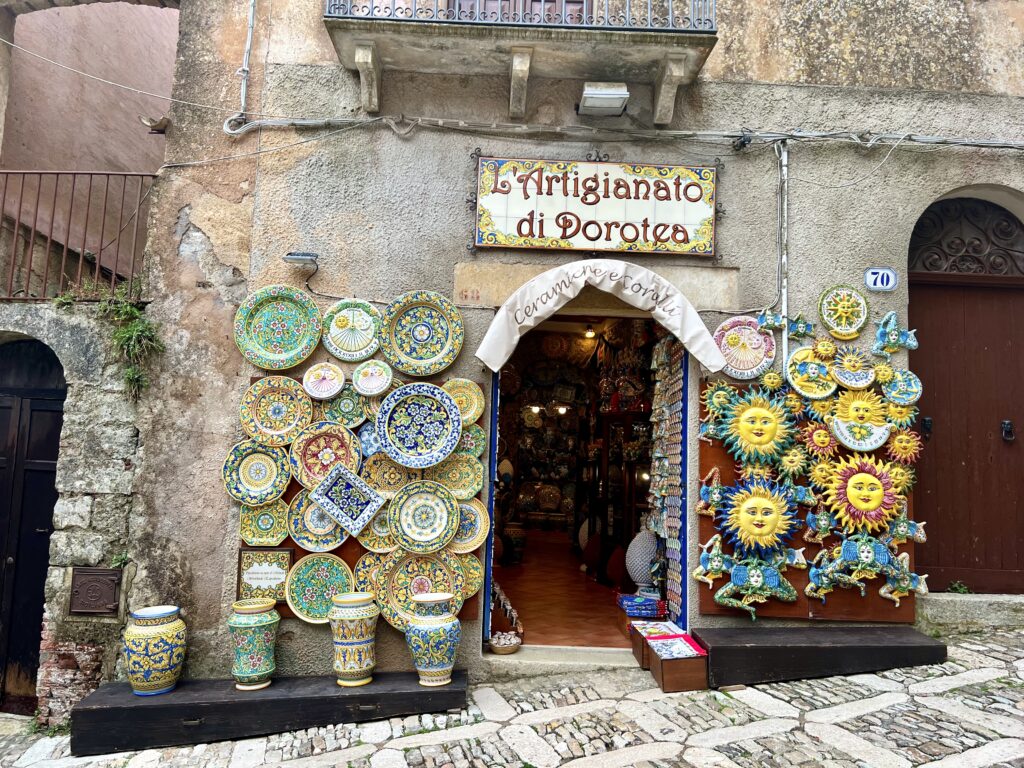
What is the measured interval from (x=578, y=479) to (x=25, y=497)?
674 cm

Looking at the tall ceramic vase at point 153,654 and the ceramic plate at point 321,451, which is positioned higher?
the ceramic plate at point 321,451

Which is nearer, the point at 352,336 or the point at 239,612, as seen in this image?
the point at 239,612

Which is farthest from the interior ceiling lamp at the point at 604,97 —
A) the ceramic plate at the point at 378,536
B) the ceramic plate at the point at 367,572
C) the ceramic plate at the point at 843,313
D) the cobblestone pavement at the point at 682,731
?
the cobblestone pavement at the point at 682,731

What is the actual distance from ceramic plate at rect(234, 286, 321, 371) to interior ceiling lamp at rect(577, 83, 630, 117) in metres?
2.52

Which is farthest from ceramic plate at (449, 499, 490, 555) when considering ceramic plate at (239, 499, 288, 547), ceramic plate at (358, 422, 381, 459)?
ceramic plate at (239, 499, 288, 547)

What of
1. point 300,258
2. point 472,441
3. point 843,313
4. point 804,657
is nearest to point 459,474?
point 472,441

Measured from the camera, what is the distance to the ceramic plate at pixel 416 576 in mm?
4707

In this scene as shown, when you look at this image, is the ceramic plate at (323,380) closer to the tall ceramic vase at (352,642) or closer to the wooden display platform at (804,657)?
the tall ceramic vase at (352,642)

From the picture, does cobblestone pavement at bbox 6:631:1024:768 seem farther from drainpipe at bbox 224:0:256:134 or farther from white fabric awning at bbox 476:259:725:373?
drainpipe at bbox 224:0:256:134

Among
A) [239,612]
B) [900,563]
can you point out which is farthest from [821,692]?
[239,612]

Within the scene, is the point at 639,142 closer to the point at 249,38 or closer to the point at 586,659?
the point at 249,38

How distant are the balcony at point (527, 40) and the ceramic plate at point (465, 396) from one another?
2.11 m

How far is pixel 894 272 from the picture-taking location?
16.6 ft

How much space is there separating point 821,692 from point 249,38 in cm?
617
